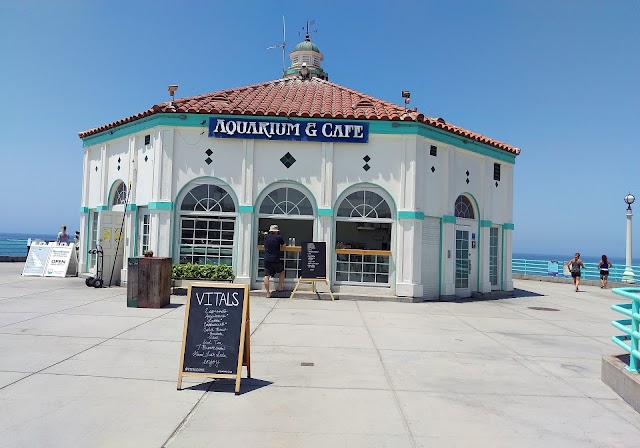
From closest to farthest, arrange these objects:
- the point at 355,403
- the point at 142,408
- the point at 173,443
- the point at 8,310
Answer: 1. the point at 173,443
2. the point at 142,408
3. the point at 355,403
4. the point at 8,310

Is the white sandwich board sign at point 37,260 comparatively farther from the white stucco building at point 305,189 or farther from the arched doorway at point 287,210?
the arched doorway at point 287,210

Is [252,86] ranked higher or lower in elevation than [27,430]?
higher

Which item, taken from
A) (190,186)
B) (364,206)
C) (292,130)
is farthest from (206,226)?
(364,206)

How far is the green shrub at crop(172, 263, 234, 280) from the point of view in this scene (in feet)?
42.5

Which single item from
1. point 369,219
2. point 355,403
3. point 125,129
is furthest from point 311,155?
point 355,403

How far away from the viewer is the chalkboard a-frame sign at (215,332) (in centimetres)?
539

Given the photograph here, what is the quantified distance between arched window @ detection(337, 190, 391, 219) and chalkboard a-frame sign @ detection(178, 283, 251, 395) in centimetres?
815

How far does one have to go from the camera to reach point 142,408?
462cm

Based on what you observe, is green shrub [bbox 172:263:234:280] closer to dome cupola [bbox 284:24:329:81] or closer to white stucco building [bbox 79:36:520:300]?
white stucco building [bbox 79:36:520:300]

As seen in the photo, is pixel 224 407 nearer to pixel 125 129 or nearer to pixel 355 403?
pixel 355 403

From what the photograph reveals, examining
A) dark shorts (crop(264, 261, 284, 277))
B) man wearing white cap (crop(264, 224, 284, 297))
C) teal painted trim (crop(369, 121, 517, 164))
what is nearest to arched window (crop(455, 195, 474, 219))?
teal painted trim (crop(369, 121, 517, 164))

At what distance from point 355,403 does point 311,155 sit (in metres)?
9.41

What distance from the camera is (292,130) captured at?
43.9 feet

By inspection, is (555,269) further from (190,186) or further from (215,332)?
(215,332)
